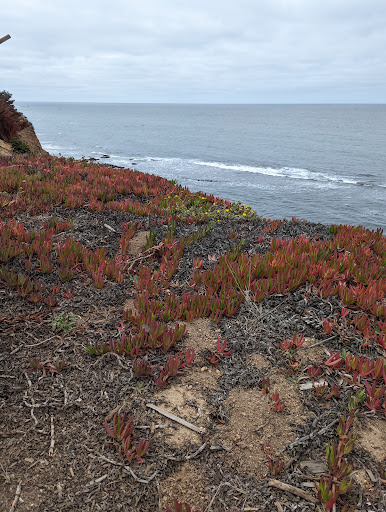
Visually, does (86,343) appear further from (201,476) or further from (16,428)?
(201,476)

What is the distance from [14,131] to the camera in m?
18.8

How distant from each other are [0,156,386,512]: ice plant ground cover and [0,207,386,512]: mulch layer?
1 cm

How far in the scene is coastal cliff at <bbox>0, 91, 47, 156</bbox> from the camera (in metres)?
18.4

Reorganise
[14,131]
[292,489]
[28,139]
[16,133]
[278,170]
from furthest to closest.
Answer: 1. [278,170]
2. [28,139]
3. [16,133]
4. [14,131]
5. [292,489]

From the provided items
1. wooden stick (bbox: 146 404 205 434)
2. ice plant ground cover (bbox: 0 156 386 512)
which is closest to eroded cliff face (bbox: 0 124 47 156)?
ice plant ground cover (bbox: 0 156 386 512)

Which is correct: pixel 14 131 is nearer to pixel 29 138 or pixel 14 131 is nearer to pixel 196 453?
pixel 29 138

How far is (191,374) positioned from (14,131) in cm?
1925

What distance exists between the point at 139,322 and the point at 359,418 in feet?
8.39

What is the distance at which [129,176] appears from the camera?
42.2 feet

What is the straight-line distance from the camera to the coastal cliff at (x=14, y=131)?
60.3 feet

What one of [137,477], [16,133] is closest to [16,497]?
[137,477]

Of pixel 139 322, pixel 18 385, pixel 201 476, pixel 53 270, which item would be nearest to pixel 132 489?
pixel 201 476

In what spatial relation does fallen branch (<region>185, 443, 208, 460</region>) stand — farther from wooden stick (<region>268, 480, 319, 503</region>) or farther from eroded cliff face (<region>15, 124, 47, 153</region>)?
eroded cliff face (<region>15, 124, 47, 153</region>)

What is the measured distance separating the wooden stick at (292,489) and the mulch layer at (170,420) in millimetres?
19
